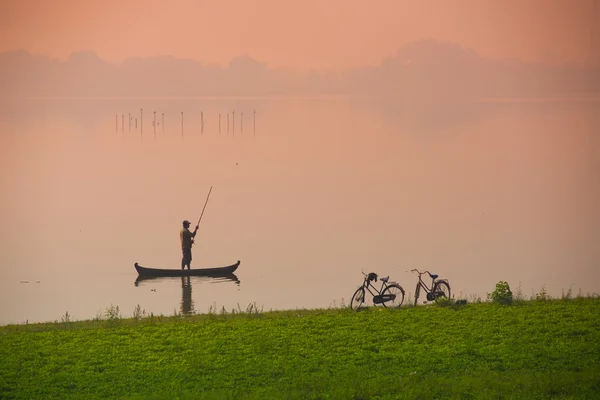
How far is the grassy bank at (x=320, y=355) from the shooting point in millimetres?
15594

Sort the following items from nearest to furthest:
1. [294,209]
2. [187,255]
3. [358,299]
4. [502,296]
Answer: [358,299]
[502,296]
[187,255]
[294,209]

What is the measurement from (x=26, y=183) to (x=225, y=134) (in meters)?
20.0

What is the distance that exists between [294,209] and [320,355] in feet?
75.9

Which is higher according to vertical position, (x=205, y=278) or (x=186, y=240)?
(x=186, y=240)

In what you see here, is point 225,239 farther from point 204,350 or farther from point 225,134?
point 225,134

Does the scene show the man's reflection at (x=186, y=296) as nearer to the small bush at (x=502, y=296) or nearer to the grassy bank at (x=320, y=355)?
the grassy bank at (x=320, y=355)

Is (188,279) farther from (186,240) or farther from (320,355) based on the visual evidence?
(320,355)

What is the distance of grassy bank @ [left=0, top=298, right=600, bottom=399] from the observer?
1559 centimetres

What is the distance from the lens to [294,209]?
40219 mm

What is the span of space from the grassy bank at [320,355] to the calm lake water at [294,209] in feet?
17.8

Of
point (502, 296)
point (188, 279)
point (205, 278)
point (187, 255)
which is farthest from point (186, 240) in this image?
point (502, 296)

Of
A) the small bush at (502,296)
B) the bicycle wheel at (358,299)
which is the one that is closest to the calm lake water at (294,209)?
the bicycle wheel at (358,299)

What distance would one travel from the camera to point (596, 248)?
3344cm

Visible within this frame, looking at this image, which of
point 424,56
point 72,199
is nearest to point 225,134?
point 72,199
